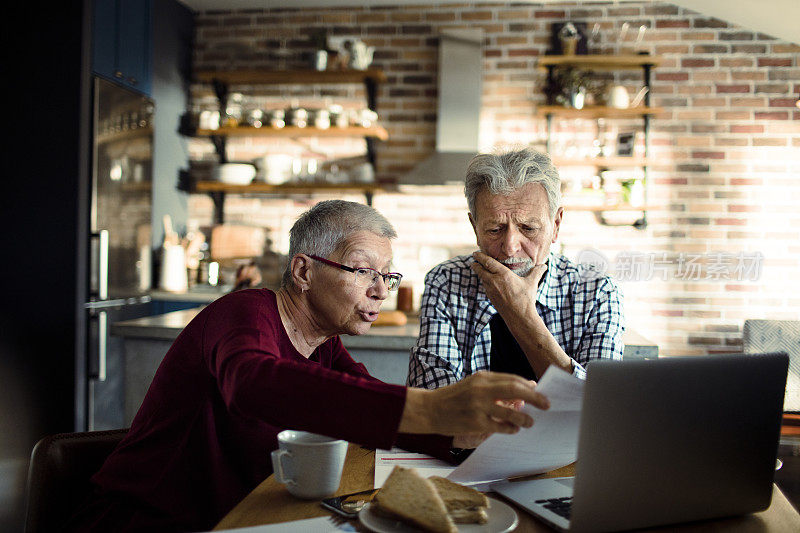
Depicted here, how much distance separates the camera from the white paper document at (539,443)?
78 cm

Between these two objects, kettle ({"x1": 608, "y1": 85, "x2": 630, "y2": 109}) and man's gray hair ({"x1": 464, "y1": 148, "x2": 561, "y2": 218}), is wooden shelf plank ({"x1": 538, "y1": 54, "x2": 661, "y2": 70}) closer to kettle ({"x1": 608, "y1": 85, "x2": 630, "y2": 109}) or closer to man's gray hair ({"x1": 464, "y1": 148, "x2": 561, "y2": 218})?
kettle ({"x1": 608, "y1": 85, "x2": 630, "y2": 109})

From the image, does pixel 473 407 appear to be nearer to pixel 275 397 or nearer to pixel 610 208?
pixel 275 397

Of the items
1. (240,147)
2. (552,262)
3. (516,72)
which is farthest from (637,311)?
(240,147)

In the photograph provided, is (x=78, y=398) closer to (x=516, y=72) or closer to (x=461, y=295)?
(x=461, y=295)

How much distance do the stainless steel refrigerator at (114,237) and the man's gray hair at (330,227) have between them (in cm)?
236

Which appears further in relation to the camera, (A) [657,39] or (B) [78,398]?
(A) [657,39]

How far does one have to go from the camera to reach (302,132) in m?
4.25

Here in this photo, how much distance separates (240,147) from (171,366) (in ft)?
12.0

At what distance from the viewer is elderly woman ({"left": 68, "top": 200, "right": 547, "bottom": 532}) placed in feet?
2.77

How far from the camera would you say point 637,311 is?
13.6 feet

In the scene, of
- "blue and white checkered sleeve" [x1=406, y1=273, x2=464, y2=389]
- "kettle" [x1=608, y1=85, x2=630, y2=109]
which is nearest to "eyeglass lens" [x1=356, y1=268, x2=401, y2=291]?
"blue and white checkered sleeve" [x1=406, y1=273, x2=464, y2=389]

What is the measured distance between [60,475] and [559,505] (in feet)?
2.92

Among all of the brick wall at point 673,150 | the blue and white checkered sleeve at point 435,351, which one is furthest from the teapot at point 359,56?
the blue and white checkered sleeve at point 435,351

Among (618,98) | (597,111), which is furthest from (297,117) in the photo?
(618,98)
